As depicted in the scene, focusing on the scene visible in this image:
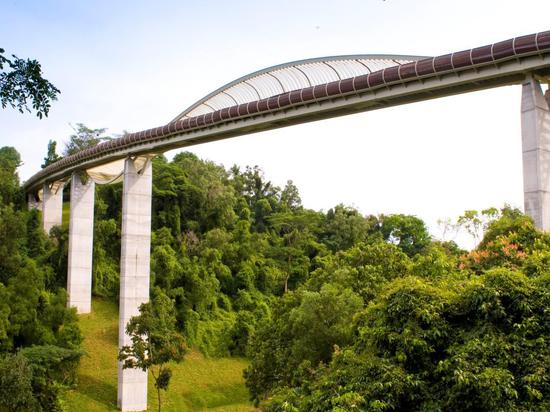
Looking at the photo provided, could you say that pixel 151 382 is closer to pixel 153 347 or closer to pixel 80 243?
pixel 80 243

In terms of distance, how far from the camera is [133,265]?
1809cm

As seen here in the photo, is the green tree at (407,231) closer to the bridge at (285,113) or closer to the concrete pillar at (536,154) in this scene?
the bridge at (285,113)

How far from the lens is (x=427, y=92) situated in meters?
12.0

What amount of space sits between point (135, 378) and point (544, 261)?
12.5 m

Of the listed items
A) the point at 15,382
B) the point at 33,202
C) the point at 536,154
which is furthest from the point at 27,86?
the point at 33,202

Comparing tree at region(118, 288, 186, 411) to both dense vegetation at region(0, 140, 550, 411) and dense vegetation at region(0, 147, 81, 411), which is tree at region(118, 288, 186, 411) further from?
dense vegetation at region(0, 147, 81, 411)

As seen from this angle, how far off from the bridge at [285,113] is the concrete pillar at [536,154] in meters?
0.02

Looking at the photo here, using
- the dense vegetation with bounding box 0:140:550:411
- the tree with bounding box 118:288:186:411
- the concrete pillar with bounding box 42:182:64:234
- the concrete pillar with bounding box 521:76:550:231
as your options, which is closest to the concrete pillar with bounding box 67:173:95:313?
the dense vegetation with bounding box 0:140:550:411

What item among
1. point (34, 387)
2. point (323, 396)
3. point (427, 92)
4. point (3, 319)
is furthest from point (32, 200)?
point (323, 396)

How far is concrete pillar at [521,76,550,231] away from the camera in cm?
992

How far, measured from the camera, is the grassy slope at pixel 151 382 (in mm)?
18273

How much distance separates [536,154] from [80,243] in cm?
1596

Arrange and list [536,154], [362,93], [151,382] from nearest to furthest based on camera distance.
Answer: [536,154] < [362,93] < [151,382]

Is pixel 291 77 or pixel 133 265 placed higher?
pixel 291 77
